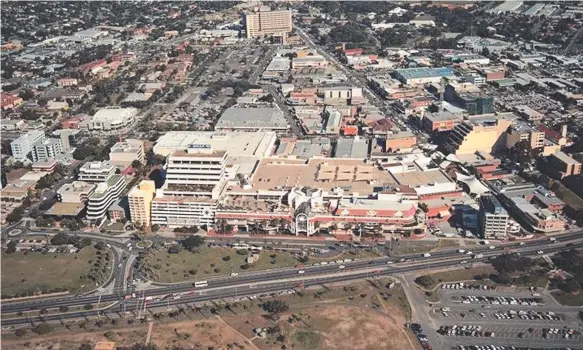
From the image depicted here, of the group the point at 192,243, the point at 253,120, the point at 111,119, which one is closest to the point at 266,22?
the point at 253,120

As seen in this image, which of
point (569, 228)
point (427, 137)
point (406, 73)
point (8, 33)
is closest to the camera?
point (569, 228)

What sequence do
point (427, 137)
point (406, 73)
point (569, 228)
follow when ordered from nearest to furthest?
1. point (569, 228)
2. point (427, 137)
3. point (406, 73)

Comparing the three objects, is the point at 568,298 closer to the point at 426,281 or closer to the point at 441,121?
the point at 426,281

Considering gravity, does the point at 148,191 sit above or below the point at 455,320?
above

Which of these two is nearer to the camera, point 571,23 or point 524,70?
point 524,70

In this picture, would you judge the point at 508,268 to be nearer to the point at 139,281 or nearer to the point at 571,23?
the point at 139,281

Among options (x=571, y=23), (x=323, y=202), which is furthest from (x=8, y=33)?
(x=571, y=23)

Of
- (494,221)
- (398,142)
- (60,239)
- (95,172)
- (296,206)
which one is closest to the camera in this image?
(494,221)

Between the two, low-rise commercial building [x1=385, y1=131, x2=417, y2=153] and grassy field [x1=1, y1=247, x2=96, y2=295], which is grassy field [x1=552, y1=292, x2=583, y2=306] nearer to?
low-rise commercial building [x1=385, y1=131, x2=417, y2=153]
